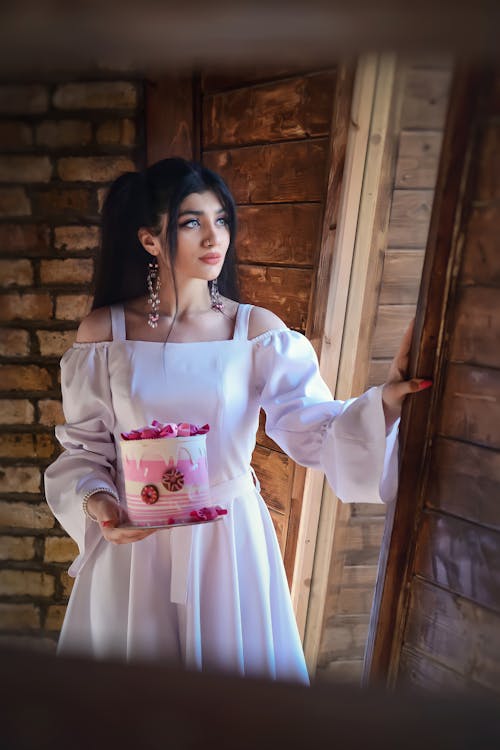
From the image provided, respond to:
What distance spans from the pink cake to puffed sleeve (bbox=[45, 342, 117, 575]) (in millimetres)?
206

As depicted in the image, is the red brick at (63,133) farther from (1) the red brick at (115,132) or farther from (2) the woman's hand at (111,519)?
(2) the woman's hand at (111,519)

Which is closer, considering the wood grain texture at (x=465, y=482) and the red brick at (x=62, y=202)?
the wood grain texture at (x=465, y=482)

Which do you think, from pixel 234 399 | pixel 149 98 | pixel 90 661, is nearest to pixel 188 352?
pixel 234 399

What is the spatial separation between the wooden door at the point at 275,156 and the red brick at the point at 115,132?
0.11ft

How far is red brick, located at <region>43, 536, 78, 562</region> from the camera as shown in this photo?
116 cm

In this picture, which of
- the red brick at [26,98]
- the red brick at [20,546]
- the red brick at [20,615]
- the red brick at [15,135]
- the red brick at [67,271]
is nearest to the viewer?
the red brick at [26,98]

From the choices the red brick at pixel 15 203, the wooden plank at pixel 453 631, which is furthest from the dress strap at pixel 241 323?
the wooden plank at pixel 453 631

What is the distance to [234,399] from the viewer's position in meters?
0.95

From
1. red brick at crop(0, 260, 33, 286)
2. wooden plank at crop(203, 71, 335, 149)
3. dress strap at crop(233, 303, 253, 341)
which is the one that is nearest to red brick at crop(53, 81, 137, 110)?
wooden plank at crop(203, 71, 335, 149)

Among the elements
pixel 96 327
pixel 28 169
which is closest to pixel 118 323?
pixel 96 327

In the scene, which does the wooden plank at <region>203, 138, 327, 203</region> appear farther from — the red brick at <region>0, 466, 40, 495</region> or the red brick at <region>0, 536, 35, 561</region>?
the red brick at <region>0, 536, 35, 561</region>

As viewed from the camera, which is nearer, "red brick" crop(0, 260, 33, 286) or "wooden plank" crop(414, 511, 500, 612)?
"wooden plank" crop(414, 511, 500, 612)

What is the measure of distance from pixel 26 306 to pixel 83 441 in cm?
25

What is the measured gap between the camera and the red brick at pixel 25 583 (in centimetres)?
112
